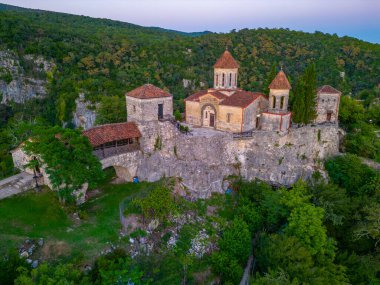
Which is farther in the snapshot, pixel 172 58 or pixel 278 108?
pixel 172 58

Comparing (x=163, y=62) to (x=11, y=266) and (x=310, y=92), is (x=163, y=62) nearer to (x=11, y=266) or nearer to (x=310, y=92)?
(x=310, y=92)

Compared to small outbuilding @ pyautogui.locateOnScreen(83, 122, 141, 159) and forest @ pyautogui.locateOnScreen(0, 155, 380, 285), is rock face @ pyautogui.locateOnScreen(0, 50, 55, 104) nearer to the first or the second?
small outbuilding @ pyautogui.locateOnScreen(83, 122, 141, 159)

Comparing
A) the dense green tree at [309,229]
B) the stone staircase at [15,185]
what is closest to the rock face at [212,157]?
the stone staircase at [15,185]

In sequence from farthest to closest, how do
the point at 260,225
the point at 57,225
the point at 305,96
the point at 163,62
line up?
the point at 163,62
the point at 305,96
the point at 260,225
the point at 57,225

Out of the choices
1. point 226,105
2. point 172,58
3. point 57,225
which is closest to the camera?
point 57,225

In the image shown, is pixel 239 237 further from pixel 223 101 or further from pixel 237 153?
pixel 223 101

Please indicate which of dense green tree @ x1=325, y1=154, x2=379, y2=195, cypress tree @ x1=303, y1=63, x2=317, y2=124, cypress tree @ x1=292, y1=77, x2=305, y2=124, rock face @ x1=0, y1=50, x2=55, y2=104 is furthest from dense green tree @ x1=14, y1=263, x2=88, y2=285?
rock face @ x1=0, y1=50, x2=55, y2=104

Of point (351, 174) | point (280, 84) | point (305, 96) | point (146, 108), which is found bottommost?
point (351, 174)

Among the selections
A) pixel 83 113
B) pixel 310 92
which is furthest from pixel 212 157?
pixel 83 113
